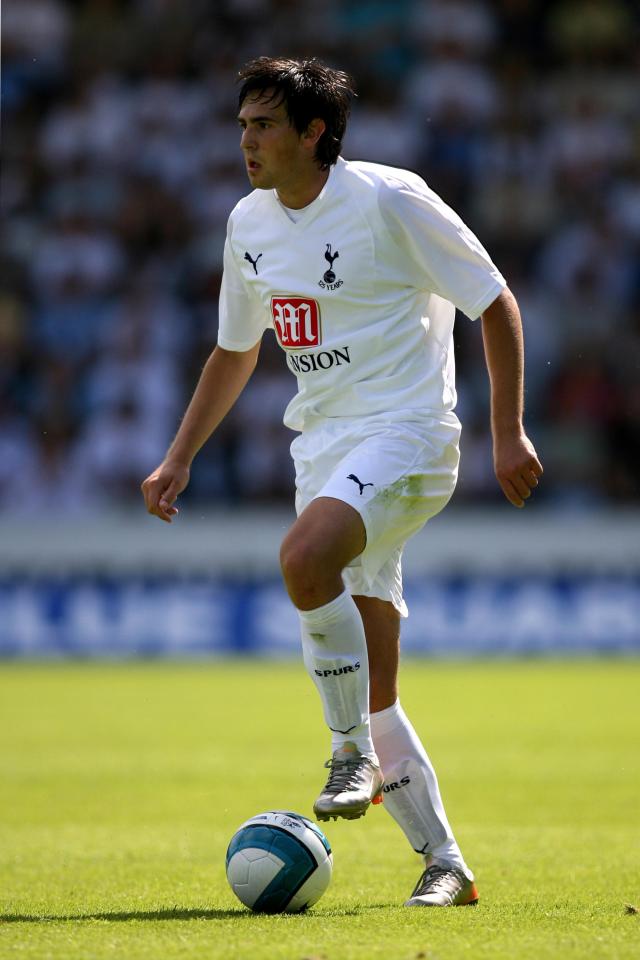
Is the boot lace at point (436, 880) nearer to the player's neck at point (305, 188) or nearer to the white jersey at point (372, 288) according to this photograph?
the white jersey at point (372, 288)

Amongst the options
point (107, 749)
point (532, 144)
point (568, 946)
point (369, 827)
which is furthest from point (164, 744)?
point (532, 144)

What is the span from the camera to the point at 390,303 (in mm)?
4859

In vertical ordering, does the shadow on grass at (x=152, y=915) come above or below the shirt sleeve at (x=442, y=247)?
below

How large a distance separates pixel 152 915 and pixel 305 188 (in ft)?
7.32

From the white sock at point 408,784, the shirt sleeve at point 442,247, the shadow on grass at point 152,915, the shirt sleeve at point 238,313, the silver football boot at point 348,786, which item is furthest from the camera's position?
the shirt sleeve at point 238,313

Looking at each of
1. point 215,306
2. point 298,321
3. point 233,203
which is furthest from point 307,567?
point 233,203

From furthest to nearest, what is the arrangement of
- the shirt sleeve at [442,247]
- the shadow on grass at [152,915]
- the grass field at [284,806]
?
1. the shirt sleeve at [442,247]
2. the shadow on grass at [152,915]
3. the grass field at [284,806]

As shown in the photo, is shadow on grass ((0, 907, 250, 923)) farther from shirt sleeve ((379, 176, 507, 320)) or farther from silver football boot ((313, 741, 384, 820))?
shirt sleeve ((379, 176, 507, 320))

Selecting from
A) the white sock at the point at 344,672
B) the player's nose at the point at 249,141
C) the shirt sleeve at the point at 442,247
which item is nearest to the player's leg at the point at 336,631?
the white sock at the point at 344,672

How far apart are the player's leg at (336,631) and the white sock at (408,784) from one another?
15.7 inches

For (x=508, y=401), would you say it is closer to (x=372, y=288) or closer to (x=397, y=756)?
(x=372, y=288)

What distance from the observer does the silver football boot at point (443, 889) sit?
15.7ft

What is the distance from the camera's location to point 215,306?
16.8m

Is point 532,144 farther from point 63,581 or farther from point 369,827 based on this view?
point 369,827
